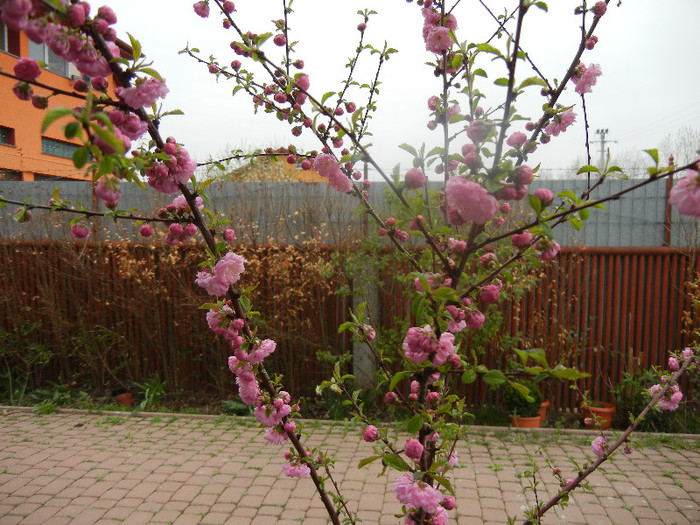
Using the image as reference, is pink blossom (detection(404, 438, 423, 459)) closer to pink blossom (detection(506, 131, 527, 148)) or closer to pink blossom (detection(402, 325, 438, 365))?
pink blossom (detection(402, 325, 438, 365))

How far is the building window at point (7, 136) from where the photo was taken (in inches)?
328

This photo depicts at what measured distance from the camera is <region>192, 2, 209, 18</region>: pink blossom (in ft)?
5.68

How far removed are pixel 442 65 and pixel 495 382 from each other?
100cm

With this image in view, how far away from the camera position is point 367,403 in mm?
4875

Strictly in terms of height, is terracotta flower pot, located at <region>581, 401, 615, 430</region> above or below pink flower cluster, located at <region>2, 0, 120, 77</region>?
below

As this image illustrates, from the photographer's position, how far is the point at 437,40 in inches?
53.1

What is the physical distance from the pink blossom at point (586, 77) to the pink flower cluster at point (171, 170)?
119cm

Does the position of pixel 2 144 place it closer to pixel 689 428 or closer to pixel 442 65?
pixel 442 65

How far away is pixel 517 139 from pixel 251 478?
3199 millimetres

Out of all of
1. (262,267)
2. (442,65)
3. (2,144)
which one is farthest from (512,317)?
(2,144)

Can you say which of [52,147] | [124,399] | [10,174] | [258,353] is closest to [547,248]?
[258,353]

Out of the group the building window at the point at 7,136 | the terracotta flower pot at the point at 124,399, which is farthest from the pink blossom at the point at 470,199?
the building window at the point at 7,136

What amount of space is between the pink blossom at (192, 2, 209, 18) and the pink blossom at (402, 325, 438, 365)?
1.38 metres

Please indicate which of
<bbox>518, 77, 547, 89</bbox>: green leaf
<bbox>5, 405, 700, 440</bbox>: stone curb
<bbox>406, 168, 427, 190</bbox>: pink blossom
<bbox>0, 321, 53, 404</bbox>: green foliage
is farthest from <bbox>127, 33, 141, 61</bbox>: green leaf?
<bbox>0, 321, 53, 404</bbox>: green foliage
